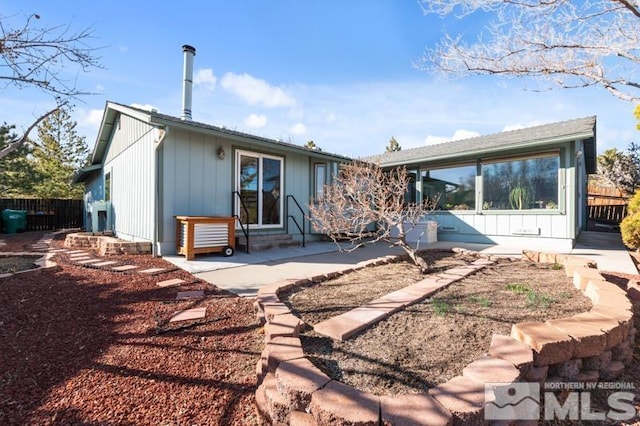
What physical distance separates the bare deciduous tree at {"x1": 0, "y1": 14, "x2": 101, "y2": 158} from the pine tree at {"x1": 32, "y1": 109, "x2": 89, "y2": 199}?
17.5m

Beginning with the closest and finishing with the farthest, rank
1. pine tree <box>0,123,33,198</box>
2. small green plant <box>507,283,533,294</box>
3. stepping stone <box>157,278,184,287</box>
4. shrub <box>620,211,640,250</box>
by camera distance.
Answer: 1. small green plant <box>507,283,533,294</box>
2. stepping stone <box>157,278,184,287</box>
3. shrub <box>620,211,640,250</box>
4. pine tree <box>0,123,33,198</box>

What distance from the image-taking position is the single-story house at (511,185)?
7.09m

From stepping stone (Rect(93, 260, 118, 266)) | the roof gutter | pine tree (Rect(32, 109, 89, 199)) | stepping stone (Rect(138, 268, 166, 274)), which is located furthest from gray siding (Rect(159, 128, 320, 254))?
pine tree (Rect(32, 109, 89, 199))

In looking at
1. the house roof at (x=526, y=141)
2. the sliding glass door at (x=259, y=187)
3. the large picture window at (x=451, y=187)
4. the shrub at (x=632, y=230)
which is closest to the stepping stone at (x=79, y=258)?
the sliding glass door at (x=259, y=187)

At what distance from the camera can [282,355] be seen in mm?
1784

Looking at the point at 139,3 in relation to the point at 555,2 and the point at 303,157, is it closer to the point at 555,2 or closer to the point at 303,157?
the point at 303,157

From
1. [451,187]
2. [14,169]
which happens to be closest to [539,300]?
[451,187]

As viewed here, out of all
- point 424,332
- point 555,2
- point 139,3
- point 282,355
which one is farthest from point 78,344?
point 555,2

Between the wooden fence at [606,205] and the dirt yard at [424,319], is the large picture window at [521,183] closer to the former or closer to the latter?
the dirt yard at [424,319]

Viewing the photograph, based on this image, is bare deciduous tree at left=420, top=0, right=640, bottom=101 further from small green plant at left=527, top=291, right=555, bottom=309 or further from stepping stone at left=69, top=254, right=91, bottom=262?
stepping stone at left=69, top=254, right=91, bottom=262

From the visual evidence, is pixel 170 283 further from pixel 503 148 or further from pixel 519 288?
pixel 503 148

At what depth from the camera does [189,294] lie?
Answer: 3625 millimetres

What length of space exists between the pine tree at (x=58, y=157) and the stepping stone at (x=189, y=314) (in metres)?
21.2

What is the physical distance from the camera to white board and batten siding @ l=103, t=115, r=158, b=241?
6.60m
